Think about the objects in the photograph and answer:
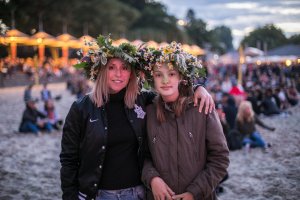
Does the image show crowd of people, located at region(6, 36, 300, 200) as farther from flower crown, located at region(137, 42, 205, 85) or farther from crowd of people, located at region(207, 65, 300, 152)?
crowd of people, located at region(207, 65, 300, 152)

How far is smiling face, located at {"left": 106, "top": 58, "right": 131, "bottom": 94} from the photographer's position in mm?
2931

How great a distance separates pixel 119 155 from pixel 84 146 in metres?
0.30

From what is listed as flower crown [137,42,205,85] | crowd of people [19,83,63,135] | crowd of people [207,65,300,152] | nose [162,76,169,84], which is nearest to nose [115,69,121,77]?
flower crown [137,42,205,85]

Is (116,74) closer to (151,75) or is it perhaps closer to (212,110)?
(151,75)

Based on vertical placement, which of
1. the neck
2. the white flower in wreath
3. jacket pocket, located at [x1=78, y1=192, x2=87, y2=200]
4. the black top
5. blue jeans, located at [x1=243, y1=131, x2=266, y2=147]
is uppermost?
the neck

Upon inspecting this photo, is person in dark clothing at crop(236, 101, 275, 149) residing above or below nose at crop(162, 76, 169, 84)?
below

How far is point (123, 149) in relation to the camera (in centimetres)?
284

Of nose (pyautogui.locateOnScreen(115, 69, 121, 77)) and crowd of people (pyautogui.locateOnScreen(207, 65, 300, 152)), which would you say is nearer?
nose (pyautogui.locateOnScreen(115, 69, 121, 77))

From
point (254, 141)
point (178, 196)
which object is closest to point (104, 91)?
point (178, 196)

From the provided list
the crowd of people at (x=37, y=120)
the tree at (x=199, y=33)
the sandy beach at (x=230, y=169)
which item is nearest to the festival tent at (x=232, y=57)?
the sandy beach at (x=230, y=169)

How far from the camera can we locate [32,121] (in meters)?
12.1

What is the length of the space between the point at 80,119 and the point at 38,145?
8061 millimetres

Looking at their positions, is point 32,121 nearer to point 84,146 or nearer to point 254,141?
point 254,141

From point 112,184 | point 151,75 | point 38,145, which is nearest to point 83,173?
point 112,184
